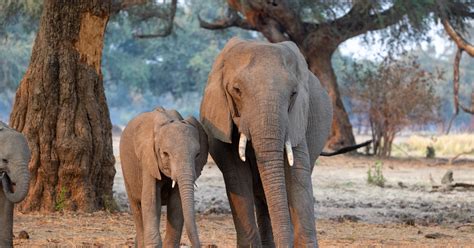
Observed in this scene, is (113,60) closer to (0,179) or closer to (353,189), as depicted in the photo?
(353,189)

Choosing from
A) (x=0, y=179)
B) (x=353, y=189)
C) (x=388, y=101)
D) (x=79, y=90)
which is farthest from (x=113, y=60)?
(x=0, y=179)

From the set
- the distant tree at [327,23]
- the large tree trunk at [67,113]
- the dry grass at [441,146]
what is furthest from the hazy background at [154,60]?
the large tree trunk at [67,113]

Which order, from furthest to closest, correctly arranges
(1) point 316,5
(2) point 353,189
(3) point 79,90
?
(1) point 316,5 < (2) point 353,189 < (3) point 79,90

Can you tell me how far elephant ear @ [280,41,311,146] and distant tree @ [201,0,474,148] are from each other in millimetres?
17157

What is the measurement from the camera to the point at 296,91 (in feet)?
24.8

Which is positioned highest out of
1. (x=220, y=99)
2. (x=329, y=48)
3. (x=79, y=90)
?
(x=329, y=48)

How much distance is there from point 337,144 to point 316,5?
146 inches

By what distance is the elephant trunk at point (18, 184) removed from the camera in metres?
7.98

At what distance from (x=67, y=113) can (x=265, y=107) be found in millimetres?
5926

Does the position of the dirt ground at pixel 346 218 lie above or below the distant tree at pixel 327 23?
below

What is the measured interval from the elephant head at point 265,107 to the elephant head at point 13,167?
1.44m

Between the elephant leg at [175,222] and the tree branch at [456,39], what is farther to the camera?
the tree branch at [456,39]

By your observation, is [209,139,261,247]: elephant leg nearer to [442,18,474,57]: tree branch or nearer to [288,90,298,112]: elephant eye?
[288,90,298,112]: elephant eye

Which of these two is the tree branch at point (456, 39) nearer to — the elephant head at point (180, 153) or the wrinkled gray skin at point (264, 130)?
the wrinkled gray skin at point (264, 130)
